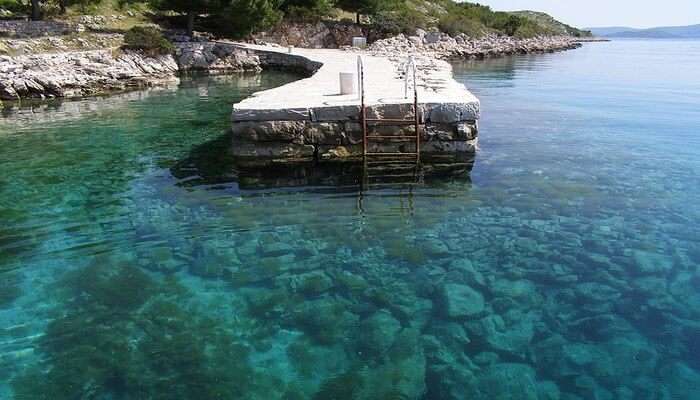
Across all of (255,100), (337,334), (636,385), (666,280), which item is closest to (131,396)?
(337,334)

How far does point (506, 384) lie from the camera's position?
4.31 meters

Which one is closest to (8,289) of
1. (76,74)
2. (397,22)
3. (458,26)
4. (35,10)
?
(76,74)

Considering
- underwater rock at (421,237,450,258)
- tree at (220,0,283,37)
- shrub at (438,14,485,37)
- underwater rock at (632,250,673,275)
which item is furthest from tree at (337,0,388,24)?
underwater rock at (632,250,673,275)

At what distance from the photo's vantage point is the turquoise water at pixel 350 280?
175 inches

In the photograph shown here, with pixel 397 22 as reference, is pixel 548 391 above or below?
below

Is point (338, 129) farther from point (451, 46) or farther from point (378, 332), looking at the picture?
point (451, 46)

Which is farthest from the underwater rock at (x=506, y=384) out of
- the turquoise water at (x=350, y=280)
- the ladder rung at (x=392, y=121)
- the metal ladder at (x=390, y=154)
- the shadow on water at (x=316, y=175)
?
the ladder rung at (x=392, y=121)

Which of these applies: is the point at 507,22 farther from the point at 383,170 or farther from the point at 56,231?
the point at 56,231

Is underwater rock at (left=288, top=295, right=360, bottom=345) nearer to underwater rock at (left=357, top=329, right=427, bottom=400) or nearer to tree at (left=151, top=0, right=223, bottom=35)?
underwater rock at (left=357, top=329, right=427, bottom=400)

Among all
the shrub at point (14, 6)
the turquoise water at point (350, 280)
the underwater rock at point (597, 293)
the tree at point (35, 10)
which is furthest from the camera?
the shrub at point (14, 6)

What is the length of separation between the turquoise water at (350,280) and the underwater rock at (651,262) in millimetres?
29

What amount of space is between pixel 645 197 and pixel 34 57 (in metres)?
24.0

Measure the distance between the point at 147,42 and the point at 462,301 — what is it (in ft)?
89.5

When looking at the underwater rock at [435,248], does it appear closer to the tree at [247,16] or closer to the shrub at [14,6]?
the tree at [247,16]
